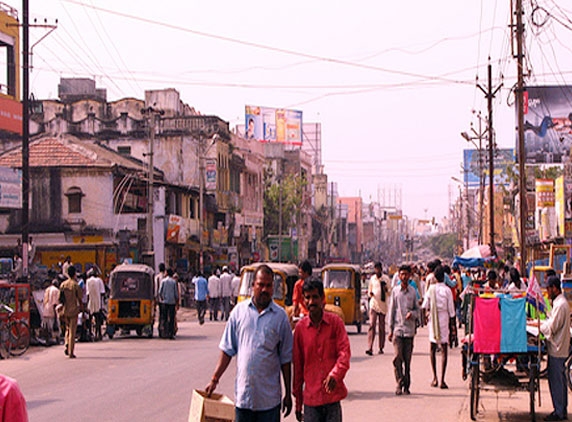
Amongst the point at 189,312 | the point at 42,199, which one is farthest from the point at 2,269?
the point at 42,199

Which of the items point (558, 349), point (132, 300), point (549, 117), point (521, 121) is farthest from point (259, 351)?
point (549, 117)

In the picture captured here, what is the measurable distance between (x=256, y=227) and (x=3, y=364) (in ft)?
190

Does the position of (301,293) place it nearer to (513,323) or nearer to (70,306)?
(513,323)

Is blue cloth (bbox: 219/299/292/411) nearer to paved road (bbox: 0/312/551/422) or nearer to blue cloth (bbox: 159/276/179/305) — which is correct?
paved road (bbox: 0/312/551/422)

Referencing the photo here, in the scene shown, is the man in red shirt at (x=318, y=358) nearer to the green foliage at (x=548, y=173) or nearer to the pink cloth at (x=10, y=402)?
the pink cloth at (x=10, y=402)

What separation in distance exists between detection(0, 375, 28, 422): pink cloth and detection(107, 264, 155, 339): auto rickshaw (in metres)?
22.0

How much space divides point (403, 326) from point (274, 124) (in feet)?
337

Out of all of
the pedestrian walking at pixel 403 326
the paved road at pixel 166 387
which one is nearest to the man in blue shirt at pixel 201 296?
the paved road at pixel 166 387

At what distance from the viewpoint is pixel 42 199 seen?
148 feet

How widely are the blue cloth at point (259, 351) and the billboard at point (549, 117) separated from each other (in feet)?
171

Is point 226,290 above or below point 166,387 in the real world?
above

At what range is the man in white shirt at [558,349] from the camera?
37.5 feet

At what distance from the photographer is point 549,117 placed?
57.4 meters

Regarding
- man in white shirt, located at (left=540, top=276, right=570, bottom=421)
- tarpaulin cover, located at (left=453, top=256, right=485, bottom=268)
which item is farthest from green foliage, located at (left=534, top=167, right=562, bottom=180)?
man in white shirt, located at (left=540, top=276, right=570, bottom=421)
